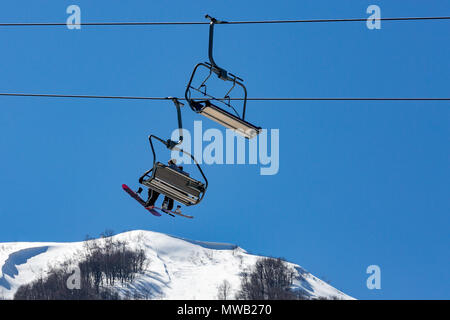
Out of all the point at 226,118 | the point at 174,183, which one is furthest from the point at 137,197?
the point at 226,118

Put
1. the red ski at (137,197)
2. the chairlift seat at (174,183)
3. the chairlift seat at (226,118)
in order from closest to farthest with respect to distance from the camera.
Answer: the chairlift seat at (226,118) → the chairlift seat at (174,183) → the red ski at (137,197)

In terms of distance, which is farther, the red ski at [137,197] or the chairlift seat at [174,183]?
the red ski at [137,197]

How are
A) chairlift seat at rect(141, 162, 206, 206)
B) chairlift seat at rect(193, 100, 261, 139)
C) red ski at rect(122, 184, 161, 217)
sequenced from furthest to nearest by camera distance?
red ski at rect(122, 184, 161, 217), chairlift seat at rect(141, 162, 206, 206), chairlift seat at rect(193, 100, 261, 139)

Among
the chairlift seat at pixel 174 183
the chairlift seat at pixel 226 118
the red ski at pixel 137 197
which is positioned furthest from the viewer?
the red ski at pixel 137 197

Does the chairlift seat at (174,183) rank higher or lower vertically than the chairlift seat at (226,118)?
lower

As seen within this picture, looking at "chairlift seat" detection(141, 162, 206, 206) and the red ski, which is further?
the red ski

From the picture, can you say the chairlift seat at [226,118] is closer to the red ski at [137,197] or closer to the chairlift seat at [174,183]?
the chairlift seat at [174,183]

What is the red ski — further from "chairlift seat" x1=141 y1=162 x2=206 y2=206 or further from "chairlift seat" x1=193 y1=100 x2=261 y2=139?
"chairlift seat" x1=193 y1=100 x2=261 y2=139

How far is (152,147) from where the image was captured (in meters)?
16.8

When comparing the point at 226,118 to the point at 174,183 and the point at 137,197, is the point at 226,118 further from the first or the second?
the point at 137,197
